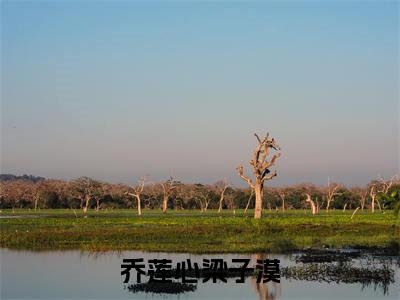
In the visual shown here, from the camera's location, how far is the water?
18.5 meters

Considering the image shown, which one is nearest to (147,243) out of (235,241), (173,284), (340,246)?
(235,241)

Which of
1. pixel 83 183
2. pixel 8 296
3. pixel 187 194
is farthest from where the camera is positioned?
pixel 187 194

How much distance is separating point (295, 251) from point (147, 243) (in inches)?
329

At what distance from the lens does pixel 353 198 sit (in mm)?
124562

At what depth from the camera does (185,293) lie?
18297 mm

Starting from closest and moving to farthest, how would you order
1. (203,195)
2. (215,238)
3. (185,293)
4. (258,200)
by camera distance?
(185,293)
(215,238)
(258,200)
(203,195)

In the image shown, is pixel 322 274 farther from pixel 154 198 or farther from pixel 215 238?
pixel 154 198

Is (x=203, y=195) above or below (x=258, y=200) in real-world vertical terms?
above

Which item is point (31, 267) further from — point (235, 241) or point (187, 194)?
point (187, 194)

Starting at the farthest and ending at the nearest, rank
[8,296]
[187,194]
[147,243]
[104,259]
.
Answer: [187,194]
[147,243]
[104,259]
[8,296]

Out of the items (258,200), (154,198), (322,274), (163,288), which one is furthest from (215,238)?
(154,198)

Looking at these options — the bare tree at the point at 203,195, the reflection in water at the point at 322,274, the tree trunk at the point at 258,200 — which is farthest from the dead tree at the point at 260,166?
the bare tree at the point at 203,195

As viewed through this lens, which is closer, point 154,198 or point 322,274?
point 322,274

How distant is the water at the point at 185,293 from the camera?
60.8ft
